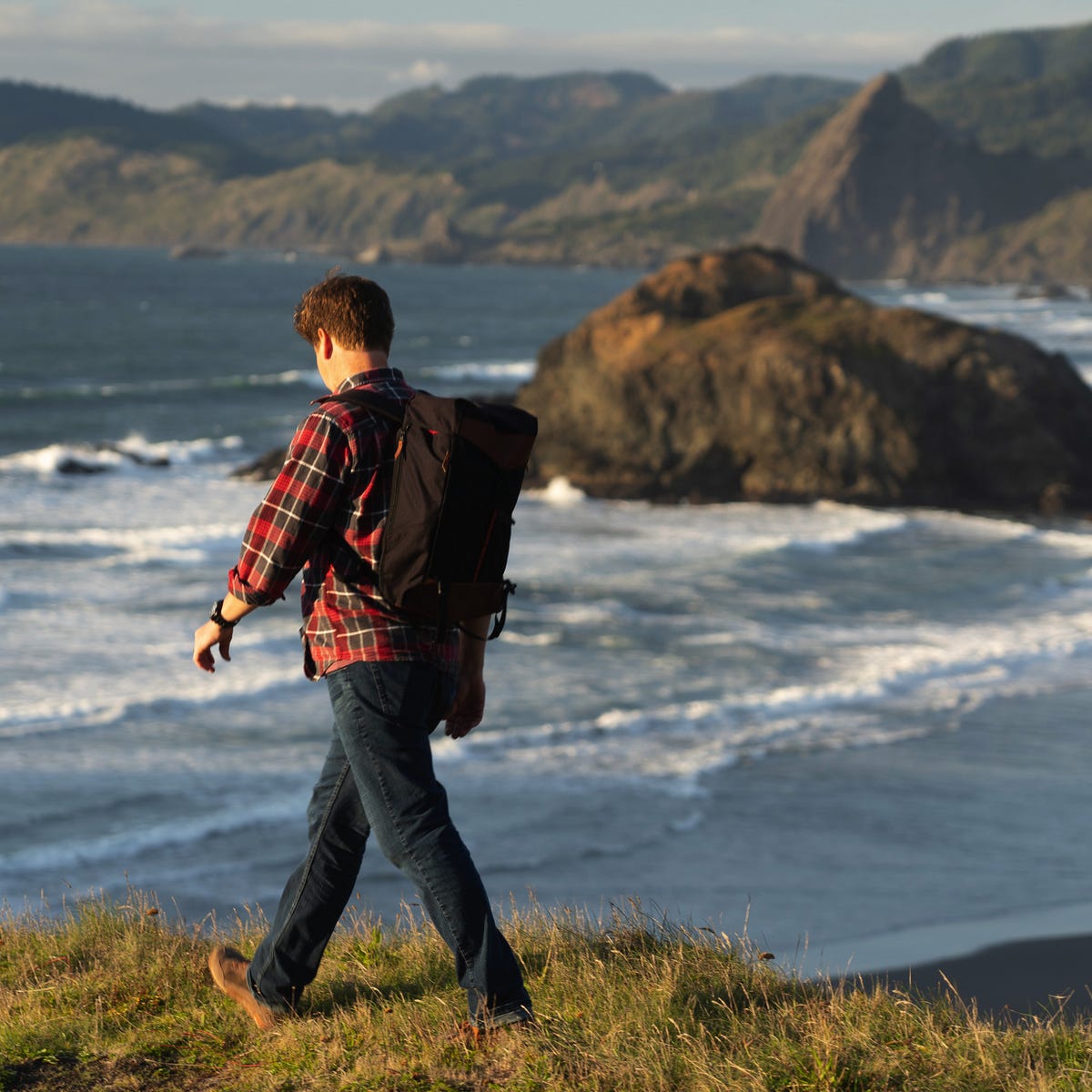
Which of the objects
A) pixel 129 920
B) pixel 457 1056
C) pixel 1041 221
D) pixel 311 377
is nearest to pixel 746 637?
pixel 129 920

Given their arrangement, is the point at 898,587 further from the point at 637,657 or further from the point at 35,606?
the point at 35,606

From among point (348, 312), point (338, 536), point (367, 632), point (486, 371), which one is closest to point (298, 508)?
point (338, 536)

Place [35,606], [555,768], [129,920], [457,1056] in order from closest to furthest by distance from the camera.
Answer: [457,1056], [129,920], [555,768], [35,606]

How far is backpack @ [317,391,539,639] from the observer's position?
358 centimetres

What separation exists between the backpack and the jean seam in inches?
23.3

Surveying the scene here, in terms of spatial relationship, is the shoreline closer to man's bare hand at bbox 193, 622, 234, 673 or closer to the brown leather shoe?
the brown leather shoe

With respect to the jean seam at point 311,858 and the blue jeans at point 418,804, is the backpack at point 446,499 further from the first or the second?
the jean seam at point 311,858

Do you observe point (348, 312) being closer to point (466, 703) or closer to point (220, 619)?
point (220, 619)

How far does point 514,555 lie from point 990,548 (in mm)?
7465

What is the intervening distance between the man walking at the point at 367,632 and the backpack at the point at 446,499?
0.08 meters

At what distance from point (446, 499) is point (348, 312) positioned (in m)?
0.61

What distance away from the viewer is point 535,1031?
3.85m

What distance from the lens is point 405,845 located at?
12.4 ft

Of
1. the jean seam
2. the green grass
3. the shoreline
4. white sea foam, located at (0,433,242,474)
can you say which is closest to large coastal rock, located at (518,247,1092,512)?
white sea foam, located at (0,433,242,474)
